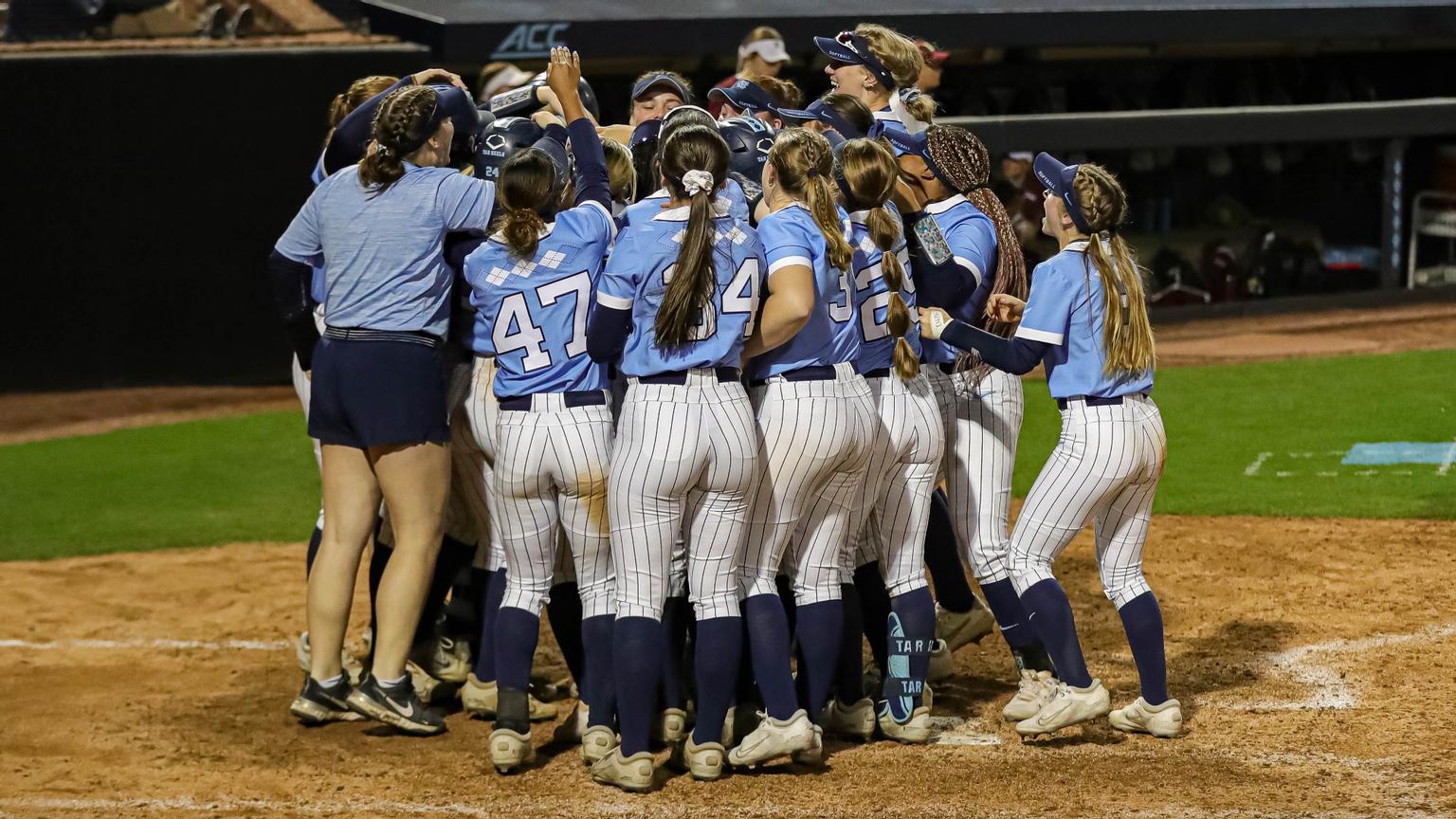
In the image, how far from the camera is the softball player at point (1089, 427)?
4848 millimetres

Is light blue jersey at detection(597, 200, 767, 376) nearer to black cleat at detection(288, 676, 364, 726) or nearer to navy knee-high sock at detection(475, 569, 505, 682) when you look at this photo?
navy knee-high sock at detection(475, 569, 505, 682)

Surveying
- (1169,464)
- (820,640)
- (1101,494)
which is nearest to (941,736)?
(820,640)

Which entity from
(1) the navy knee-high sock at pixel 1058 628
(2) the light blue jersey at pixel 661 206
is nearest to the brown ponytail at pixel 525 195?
(2) the light blue jersey at pixel 661 206

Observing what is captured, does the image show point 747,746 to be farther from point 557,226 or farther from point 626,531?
point 557,226

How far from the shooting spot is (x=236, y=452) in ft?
35.6

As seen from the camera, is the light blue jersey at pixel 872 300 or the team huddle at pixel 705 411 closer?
the team huddle at pixel 705 411

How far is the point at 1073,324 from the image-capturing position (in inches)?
191

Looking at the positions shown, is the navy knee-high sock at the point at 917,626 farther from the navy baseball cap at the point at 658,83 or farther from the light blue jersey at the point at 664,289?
the navy baseball cap at the point at 658,83

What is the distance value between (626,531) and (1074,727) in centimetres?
160

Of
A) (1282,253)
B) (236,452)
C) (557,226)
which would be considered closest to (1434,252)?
(1282,253)

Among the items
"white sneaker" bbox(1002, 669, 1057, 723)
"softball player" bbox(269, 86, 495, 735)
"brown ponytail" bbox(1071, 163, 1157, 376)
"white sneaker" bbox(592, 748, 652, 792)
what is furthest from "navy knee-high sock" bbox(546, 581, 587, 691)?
"brown ponytail" bbox(1071, 163, 1157, 376)

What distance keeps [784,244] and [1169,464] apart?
563cm

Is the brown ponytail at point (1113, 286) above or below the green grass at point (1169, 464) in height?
above

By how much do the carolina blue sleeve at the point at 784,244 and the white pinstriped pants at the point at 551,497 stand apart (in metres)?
0.69
